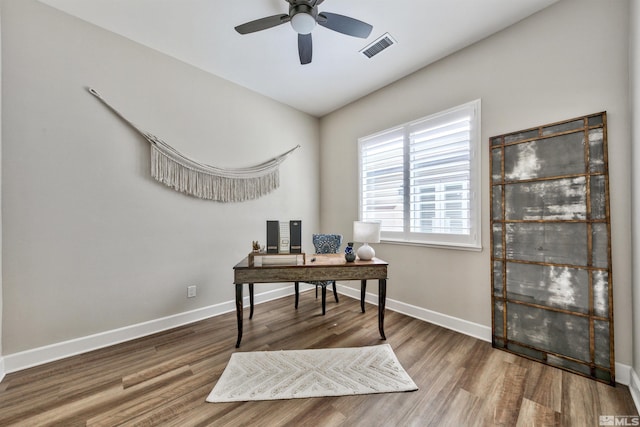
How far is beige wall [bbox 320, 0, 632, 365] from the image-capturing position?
1681 mm

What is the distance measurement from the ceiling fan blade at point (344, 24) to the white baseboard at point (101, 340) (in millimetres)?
3024

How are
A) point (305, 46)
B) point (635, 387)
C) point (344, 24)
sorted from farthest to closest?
1. point (305, 46)
2. point (344, 24)
3. point (635, 387)

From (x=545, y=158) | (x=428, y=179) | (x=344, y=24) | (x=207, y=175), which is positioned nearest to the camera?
(x=344, y=24)

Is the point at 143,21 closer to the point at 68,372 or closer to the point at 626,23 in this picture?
the point at 68,372

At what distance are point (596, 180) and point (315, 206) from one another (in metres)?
3.08

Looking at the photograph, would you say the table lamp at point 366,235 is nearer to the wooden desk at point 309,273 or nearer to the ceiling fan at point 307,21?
the wooden desk at point 309,273

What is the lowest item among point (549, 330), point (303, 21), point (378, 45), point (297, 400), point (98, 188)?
point (297, 400)

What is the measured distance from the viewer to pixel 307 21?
1.76 meters

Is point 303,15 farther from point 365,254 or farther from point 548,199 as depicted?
point 548,199

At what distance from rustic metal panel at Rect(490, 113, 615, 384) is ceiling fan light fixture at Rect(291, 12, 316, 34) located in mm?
1868

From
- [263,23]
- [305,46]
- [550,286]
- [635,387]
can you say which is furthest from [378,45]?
[635,387]

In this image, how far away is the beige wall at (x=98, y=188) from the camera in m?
1.87

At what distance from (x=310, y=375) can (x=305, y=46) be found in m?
2.62

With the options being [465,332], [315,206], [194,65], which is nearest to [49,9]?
[194,65]
